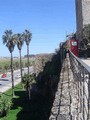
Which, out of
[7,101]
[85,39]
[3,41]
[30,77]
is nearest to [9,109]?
[7,101]

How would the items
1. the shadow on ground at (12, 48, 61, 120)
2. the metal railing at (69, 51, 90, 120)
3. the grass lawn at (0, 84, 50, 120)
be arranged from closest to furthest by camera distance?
1. the metal railing at (69, 51, 90, 120)
2. the shadow on ground at (12, 48, 61, 120)
3. the grass lawn at (0, 84, 50, 120)

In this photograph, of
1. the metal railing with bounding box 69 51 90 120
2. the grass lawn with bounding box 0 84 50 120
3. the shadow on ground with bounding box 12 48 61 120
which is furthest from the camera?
the grass lawn with bounding box 0 84 50 120

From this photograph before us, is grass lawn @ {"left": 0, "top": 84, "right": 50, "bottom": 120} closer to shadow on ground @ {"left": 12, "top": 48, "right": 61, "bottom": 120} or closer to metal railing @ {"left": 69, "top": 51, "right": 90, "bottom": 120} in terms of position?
shadow on ground @ {"left": 12, "top": 48, "right": 61, "bottom": 120}

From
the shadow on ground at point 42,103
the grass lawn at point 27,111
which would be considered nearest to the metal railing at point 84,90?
the shadow on ground at point 42,103

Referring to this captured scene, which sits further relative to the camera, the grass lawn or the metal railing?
the grass lawn

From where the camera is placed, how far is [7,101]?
37.8 m

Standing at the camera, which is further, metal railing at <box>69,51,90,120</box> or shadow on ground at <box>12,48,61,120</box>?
shadow on ground at <box>12,48,61,120</box>

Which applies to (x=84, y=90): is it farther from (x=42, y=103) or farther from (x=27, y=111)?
(x=42, y=103)

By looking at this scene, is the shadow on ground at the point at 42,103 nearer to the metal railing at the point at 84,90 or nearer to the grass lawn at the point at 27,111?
the grass lawn at the point at 27,111

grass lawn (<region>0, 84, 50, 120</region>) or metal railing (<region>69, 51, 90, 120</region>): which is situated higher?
metal railing (<region>69, 51, 90, 120</region>)

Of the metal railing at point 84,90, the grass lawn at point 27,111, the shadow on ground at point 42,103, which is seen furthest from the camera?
the grass lawn at point 27,111

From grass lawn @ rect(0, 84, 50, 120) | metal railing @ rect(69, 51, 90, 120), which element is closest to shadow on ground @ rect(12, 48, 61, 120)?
grass lawn @ rect(0, 84, 50, 120)

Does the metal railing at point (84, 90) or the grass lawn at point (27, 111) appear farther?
the grass lawn at point (27, 111)

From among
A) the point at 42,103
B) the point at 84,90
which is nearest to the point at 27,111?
the point at 42,103
